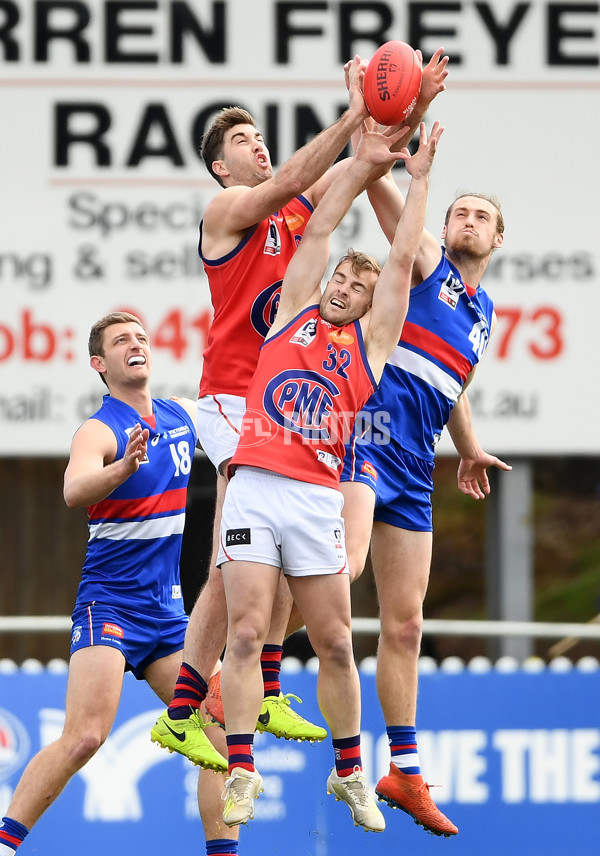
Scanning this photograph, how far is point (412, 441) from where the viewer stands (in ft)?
22.7

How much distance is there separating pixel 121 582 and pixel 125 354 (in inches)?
43.1

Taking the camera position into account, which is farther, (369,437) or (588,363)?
(588,363)

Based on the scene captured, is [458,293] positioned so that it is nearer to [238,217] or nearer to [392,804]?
[238,217]

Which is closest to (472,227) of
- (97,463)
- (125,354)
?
(125,354)

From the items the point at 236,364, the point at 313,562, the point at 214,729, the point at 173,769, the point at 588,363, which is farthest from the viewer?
the point at 588,363

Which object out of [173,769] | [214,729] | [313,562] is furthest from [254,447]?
[173,769]

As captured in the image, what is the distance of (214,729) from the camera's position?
22.9 ft

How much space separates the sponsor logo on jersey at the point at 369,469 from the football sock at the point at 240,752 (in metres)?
1.33

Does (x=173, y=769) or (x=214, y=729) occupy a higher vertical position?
(x=214, y=729)

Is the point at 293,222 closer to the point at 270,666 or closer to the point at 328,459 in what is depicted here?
the point at 328,459

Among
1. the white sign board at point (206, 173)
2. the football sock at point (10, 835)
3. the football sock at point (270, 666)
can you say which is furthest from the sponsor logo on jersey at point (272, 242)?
the white sign board at point (206, 173)

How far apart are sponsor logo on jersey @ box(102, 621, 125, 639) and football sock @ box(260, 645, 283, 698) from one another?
761 millimetres

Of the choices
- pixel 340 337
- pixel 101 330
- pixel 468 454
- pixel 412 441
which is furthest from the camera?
pixel 468 454

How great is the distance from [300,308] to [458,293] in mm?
996
